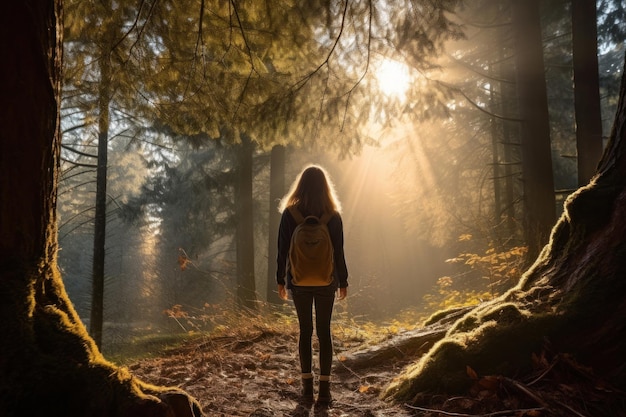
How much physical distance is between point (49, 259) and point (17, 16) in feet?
3.77

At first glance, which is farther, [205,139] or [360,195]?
[360,195]

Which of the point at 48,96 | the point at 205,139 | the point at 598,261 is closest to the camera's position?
the point at 48,96

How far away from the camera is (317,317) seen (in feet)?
11.7

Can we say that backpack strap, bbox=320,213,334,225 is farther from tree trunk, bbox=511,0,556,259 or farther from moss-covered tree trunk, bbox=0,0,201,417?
tree trunk, bbox=511,0,556,259

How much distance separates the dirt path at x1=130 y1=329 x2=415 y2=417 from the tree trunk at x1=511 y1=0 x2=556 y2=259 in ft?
15.1

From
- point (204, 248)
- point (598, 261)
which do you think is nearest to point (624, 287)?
point (598, 261)

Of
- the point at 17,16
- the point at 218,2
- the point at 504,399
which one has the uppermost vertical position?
the point at 218,2

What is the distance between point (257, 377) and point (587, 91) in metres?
7.47

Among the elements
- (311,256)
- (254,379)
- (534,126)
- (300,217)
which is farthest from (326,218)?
(534,126)

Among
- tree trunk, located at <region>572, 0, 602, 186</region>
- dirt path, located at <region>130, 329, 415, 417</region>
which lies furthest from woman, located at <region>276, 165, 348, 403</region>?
tree trunk, located at <region>572, 0, 602, 186</region>

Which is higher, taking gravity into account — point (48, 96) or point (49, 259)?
point (48, 96)

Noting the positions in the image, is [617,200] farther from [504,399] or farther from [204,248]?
[204,248]

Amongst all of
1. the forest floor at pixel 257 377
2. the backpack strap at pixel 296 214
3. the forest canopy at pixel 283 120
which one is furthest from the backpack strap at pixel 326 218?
the forest floor at pixel 257 377

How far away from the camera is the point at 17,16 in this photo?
5.87 ft
